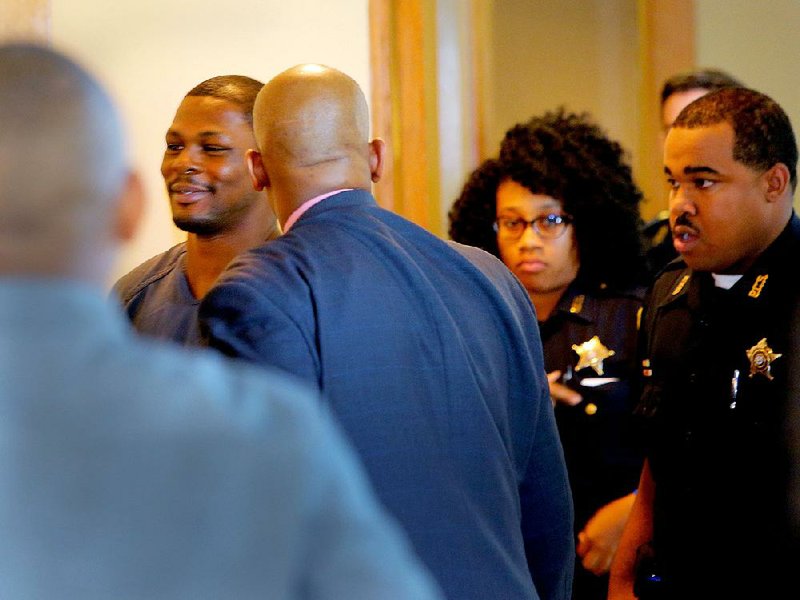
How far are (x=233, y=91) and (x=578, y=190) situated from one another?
99 cm

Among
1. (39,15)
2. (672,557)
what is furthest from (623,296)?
(39,15)

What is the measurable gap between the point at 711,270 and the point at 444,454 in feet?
3.15

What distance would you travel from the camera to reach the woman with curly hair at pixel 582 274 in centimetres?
296

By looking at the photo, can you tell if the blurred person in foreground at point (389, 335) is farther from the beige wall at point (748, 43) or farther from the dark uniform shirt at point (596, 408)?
A: the beige wall at point (748, 43)

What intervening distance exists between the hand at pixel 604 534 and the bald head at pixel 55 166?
7.00 ft

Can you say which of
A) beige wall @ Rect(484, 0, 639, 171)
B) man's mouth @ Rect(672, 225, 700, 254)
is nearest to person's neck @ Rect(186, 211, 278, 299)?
man's mouth @ Rect(672, 225, 700, 254)

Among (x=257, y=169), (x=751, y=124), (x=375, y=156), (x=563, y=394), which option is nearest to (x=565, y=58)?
(x=563, y=394)

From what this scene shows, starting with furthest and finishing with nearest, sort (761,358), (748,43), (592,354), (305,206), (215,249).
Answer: (748,43)
(592,354)
(215,249)
(761,358)
(305,206)

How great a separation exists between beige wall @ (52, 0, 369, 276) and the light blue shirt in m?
2.97

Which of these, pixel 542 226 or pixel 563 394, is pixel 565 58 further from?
pixel 563 394

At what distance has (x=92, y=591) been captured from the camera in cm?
87

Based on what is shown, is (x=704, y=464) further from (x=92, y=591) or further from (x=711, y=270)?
(x=92, y=591)

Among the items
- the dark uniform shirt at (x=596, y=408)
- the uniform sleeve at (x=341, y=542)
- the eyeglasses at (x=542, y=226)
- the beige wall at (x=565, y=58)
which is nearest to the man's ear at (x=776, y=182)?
the dark uniform shirt at (x=596, y=408)

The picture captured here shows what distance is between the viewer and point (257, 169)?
2.20 m
